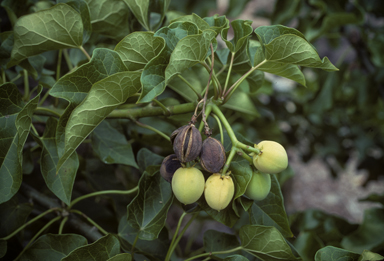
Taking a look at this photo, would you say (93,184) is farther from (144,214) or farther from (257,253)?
(257,253)

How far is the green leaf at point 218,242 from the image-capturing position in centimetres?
80

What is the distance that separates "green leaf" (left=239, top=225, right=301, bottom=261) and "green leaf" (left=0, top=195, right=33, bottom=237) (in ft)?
2.03

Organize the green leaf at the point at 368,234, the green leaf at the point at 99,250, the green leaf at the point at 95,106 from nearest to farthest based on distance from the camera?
the green leaf at the point at 95,106 → the green leaf at the point at 99,250 → the green leaf at the point at 368,234

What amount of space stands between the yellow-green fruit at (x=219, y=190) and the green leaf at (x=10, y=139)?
413 mm

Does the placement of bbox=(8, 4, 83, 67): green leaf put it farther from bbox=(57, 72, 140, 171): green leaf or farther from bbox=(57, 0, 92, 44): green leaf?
bbox=(57, 72, 140, 171): green leaf

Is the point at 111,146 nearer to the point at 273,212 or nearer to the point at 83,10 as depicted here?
the point at 83,10

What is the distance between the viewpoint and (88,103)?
1.68 feet

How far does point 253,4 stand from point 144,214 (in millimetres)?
5146

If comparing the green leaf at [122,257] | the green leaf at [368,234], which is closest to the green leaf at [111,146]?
the green leaf at [122,257]

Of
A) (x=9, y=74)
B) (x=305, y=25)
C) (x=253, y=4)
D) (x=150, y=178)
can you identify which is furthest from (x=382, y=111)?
(x=253, y=4)

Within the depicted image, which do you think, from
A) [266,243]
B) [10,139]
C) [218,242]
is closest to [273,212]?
[266,243]

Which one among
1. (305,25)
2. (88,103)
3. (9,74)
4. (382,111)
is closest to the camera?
(88,103)

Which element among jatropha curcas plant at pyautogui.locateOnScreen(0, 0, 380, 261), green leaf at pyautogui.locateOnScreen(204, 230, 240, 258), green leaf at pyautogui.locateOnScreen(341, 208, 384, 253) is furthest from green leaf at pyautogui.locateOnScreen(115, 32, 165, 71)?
green leaf at pyautogui.locateOnScreen(341, 208, 384, 253)

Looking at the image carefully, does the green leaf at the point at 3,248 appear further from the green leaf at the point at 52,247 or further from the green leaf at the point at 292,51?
the green leaf at the point at 292,51
